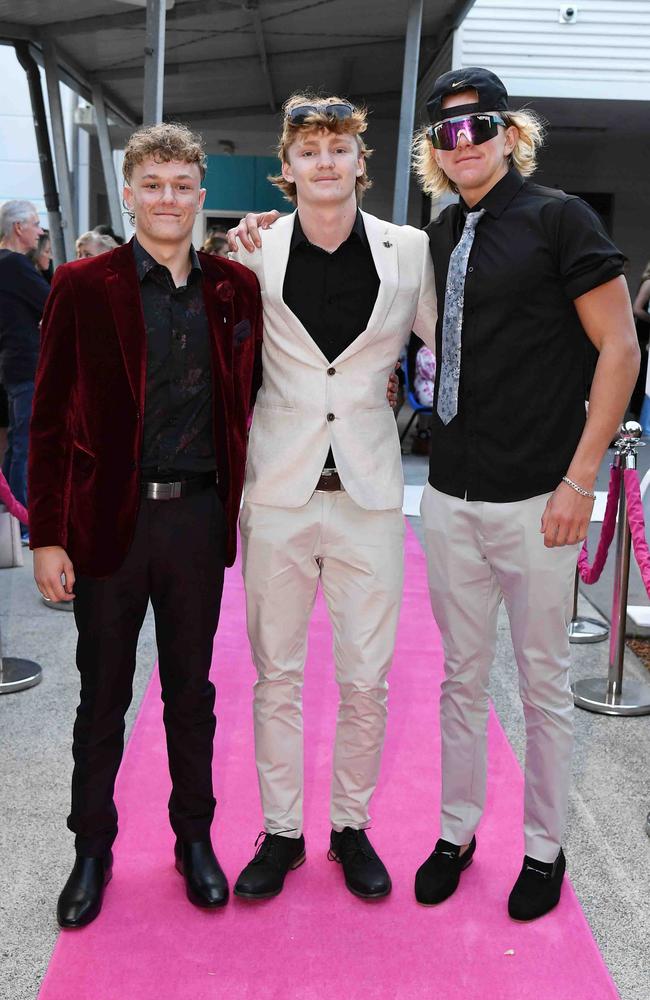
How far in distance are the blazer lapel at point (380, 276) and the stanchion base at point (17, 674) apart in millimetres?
2382

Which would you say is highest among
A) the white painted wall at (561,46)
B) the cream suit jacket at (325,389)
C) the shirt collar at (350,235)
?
the white painted wall at (561,46)

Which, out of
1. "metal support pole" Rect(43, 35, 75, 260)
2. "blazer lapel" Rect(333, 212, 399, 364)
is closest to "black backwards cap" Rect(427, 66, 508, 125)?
"blazer lapel" Rect(333, 212, 399, 364)

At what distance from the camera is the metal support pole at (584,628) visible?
4.95 metres

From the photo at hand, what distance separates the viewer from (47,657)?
15.1 feet

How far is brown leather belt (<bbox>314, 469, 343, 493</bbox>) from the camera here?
2.64m

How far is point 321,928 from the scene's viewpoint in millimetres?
2592

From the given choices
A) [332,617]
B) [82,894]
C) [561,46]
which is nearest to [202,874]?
[82,894]

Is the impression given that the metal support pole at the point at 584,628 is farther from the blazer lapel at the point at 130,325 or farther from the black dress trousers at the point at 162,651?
the blazer lapel at the point at 130,325

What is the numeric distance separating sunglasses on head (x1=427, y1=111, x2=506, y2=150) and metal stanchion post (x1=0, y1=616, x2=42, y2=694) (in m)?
2.85

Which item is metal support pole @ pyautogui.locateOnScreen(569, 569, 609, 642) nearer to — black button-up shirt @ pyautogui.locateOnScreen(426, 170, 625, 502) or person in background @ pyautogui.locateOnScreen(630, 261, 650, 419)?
black button-up shirt @ pyautogui.locateOnScreen(426, 170, 625, 502)

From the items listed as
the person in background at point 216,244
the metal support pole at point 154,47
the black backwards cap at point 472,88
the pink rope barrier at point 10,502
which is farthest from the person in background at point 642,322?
the black backwards cap at point 472,88

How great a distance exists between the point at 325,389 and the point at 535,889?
1430mm

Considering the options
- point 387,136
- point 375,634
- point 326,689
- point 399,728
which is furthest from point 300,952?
point 387,136

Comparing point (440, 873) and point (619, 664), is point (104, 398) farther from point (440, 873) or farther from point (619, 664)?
point (619, 664)
